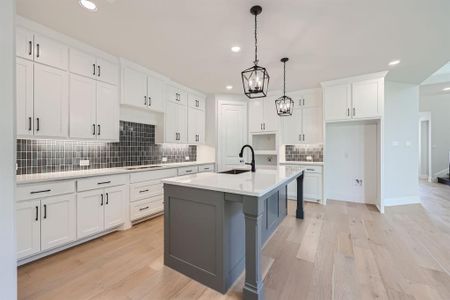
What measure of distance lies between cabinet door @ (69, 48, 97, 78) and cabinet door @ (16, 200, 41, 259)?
5.63ft

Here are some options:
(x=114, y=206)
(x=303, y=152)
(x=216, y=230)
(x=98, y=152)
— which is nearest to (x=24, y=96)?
(x=98, y=152)

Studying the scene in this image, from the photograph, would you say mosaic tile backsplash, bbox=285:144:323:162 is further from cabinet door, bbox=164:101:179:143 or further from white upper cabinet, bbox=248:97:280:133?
cabinet door, bbox=164:101:179:143

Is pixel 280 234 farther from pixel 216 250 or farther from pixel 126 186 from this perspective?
pixel 126 186

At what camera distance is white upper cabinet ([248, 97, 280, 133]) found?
506 centimetres

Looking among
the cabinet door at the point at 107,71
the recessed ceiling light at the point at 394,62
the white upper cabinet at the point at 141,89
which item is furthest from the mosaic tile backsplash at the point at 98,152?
the recessed ceiling light at the point at 394,62

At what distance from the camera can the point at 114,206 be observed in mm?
2842

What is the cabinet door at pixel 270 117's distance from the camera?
5.02 m

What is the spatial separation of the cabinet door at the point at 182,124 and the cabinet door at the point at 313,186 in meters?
2.96

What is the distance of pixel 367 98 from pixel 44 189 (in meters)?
5.31

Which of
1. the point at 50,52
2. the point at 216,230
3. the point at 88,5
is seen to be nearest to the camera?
the point at 216,230

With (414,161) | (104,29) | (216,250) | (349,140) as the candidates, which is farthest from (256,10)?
(414,161)

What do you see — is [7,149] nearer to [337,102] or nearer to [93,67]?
[93,67]

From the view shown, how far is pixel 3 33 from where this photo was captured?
4.02 ft

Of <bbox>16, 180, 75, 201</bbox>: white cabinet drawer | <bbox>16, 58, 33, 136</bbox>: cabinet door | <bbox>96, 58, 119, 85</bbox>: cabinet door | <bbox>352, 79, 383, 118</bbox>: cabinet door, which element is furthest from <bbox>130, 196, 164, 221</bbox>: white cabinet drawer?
<bbox>352, 79, 383, 118</bbox>: cabinet door
